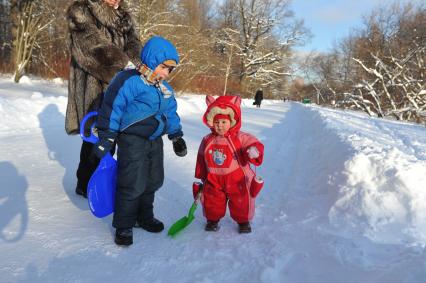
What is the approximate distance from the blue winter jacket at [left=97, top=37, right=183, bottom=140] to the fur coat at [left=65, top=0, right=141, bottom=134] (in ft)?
1.64

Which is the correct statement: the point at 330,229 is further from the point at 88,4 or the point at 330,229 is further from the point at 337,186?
the point at 88,4

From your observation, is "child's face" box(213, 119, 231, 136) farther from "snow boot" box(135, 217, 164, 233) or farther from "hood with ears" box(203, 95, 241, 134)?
"snow boot" box(135, 217, 164, 233)

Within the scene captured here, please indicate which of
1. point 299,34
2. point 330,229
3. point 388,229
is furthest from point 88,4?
point 299,34

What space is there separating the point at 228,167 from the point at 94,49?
1.39m

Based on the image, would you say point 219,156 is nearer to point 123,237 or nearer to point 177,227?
point 177,227

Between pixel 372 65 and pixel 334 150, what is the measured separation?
2214cm

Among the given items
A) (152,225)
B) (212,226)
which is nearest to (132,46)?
(152,225)

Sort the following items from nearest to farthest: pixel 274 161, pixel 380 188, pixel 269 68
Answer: pixel 380 188
pixel 274 161
pixel 269 68

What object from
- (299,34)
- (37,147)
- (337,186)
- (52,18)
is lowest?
(37,147)

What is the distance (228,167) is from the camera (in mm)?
2623

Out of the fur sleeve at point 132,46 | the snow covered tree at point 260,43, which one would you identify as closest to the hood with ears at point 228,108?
the fur sleeve at point 132,46

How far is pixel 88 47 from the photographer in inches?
106

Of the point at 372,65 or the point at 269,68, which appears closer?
the point at 372,65

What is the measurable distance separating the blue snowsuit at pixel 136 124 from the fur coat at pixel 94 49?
0.49m
